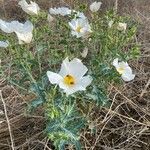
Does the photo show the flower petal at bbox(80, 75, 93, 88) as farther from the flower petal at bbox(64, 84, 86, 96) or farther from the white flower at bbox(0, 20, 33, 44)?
the white flower at bbox(0, 20, 33, 44)

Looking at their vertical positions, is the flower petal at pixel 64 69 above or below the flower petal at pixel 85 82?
above

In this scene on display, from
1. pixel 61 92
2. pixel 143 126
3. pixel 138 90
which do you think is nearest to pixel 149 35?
pixel 138 90

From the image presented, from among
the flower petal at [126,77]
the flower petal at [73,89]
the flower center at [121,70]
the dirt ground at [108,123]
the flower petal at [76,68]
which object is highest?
the flower petal at [76,68]

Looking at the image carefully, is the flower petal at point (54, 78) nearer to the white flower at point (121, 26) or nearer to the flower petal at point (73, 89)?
the flower petal at point (73, 89)

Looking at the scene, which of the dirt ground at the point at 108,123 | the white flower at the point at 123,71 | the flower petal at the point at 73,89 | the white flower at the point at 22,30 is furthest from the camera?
the dirt ground at the point at 108,123

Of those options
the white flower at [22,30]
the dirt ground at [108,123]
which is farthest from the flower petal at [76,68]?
the dirt ground at [108,123]

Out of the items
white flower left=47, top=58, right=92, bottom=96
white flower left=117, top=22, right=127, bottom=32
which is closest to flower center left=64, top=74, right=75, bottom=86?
white flower left=47, top=58, right=92, bottom=96

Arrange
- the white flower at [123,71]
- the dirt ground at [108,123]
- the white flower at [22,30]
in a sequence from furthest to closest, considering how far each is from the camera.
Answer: the dirt ground at [108,123], the white flower at [123,71], the white flower at [22,30]

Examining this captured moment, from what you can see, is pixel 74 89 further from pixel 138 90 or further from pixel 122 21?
pixel 138 90

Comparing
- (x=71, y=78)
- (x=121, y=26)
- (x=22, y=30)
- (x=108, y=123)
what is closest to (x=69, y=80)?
(x=71, y=78)

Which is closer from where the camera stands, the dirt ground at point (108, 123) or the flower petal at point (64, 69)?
the flower petal at point (64, 69)
